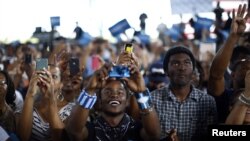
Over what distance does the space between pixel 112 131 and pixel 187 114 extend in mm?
571

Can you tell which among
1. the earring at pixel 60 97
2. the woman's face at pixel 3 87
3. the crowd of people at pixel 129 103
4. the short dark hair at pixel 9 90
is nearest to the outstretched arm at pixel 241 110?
the crowd of people at pixel 129 103

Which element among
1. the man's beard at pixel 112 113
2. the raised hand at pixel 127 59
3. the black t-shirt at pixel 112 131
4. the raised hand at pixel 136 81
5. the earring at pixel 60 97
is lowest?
the black t-shirt at pixel 112 131

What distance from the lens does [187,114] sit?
4.11m

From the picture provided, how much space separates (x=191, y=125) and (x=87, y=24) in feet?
19.2

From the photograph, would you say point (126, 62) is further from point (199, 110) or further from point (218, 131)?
point (218, 131)

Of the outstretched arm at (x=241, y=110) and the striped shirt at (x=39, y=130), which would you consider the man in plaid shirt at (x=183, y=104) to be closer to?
the outstretched arm at (x=241, y=110)

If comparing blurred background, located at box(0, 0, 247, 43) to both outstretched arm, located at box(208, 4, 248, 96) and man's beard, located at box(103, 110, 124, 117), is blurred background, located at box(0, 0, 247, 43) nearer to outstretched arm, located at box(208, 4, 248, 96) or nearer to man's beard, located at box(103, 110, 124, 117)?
outstretched arm, located at box(208, 4, 248, 96)

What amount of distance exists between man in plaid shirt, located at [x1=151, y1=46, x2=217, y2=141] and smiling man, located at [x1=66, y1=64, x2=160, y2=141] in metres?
0.24

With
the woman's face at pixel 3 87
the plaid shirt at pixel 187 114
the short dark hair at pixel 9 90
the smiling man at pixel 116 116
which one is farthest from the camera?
the short dark hair at pixel 9 90

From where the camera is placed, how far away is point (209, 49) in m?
7.61

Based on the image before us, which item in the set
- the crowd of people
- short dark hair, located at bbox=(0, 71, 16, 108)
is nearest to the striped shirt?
the crowd of people

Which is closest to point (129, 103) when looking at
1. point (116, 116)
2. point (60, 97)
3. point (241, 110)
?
point (116, 116)

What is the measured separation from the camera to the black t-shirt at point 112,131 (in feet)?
12.7

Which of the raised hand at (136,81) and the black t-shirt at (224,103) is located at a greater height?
the raised hand at (136,81)
